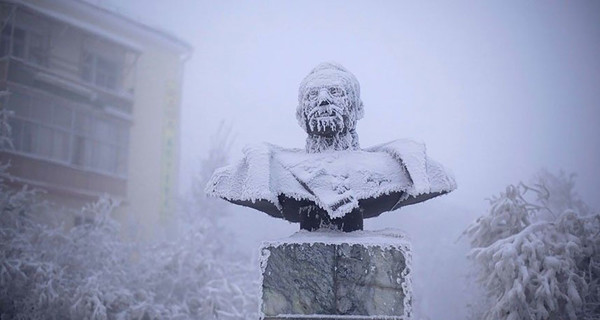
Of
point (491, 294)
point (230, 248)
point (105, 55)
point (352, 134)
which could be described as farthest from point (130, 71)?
A: point (352, 134)

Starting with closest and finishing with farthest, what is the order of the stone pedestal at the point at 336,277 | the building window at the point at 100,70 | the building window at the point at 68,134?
the stone pedestal at the point at 336,277
the building window at the point at 68,134
the building window at the point at 100,70

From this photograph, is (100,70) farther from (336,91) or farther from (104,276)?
(336,91)

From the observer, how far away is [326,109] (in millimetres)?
3086

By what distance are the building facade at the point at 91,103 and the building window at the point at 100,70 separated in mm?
30

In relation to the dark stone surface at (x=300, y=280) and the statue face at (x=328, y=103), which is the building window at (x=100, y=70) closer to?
the statue face at (x=328, y=103)

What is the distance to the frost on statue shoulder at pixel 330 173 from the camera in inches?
114

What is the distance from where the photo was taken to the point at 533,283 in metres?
6.13

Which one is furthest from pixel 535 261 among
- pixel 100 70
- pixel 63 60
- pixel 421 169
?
pixel 100 70

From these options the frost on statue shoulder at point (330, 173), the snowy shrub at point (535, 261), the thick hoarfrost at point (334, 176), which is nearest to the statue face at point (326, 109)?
the frost on statue shoulder at point (330, 173)

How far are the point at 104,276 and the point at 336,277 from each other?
685 centimetres

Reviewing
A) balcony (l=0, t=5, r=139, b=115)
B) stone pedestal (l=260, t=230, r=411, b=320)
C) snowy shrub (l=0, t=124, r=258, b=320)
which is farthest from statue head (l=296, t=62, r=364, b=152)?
balcony (l=0, t=5, r=139, b=115)

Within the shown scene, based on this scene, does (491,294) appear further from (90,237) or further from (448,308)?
(448,308)

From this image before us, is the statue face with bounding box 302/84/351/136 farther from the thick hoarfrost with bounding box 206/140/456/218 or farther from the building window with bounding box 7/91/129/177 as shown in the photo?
the building window with bounding box 7/91/129/177

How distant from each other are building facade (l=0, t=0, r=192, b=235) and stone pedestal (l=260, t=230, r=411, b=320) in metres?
10.6
